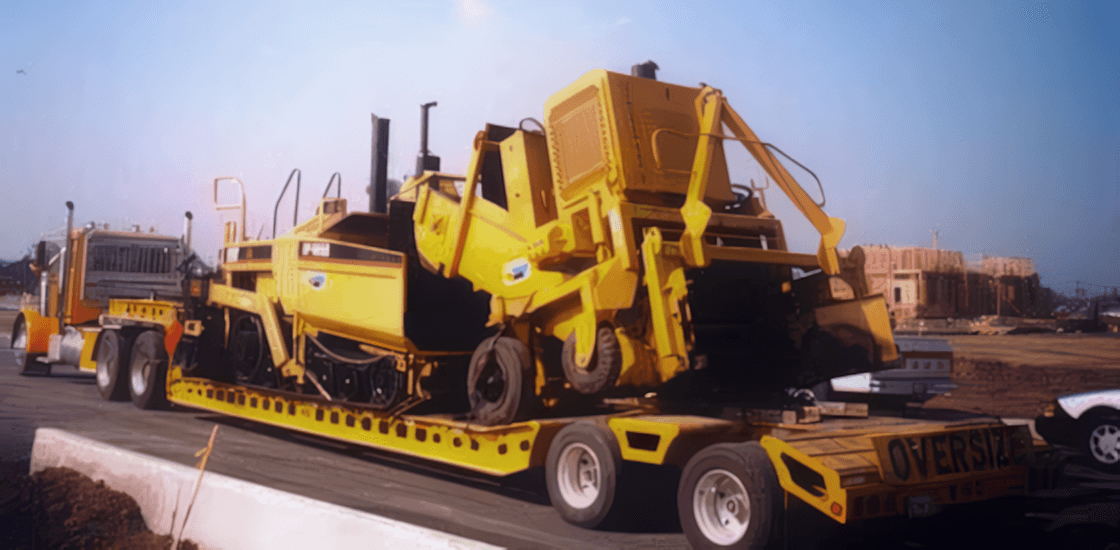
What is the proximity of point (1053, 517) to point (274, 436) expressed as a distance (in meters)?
8.55

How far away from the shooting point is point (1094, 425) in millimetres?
9773

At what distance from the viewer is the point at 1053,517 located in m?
7.07

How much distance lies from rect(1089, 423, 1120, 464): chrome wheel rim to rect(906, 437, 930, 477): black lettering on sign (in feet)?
15.9

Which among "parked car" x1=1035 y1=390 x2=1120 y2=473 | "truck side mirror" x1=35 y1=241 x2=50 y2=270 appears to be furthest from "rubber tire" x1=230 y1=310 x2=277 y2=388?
"parked car" x1=1035 y1=390 x2=1120 y2=473

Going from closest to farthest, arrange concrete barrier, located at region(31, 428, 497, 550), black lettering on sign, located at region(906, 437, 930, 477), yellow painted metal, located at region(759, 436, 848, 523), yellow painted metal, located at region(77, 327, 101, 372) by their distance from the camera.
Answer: concrete barrier, located at region(31, 428, 497, 550) < yellow painted metal, located at region(759, 436, 848, 523) < black lettering on sign, located at region(906, 437, 930, 477) < yellow painted metal, located at region(77, 327, 101, 372)

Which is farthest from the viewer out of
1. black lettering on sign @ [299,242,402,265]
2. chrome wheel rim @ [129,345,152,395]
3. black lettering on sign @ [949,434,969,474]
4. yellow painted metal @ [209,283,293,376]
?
chrome wheel rim @ [129,345,152,395]

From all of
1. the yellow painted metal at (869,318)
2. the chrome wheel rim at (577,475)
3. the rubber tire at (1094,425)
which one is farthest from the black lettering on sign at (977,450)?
the rubber tire at (1094,425)

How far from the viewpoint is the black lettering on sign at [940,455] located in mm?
6098

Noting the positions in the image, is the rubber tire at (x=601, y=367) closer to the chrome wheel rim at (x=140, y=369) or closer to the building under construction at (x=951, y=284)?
the chrome wheel rim at (x=140, y=369)

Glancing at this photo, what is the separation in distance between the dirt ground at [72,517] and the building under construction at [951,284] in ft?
74.7

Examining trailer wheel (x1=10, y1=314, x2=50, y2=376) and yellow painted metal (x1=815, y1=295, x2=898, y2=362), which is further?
trailer wheel (x1=10, y1=314, x2=50, y2=376)

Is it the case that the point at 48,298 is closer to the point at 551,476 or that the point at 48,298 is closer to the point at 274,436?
the point at 274,436

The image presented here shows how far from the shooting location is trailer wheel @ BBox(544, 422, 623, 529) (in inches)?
259

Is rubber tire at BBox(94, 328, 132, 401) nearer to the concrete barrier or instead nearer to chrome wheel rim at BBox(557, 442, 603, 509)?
the concrete barrier
